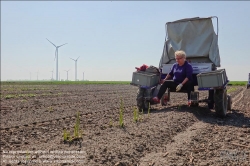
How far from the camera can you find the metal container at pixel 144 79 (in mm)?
7949

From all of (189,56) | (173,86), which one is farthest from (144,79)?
(189,56)

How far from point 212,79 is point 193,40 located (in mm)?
2737

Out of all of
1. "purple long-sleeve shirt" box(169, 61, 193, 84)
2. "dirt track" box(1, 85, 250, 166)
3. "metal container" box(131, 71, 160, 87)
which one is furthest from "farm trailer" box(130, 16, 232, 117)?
"dirt track" box(1, 85, 250, 166)

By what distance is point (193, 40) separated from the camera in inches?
362

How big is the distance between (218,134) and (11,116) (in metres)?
6.19

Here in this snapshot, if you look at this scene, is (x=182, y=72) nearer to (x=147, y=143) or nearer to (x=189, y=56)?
(x=189, y=56)

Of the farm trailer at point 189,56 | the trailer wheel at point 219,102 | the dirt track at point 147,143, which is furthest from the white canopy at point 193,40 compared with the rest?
the dirt track at point 147,143

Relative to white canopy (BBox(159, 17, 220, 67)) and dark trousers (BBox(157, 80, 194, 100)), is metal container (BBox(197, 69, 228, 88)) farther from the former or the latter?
white canopy (BBox(159, 17, 220, 67))

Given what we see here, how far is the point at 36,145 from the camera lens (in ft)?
15.0

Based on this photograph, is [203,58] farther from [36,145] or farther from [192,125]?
[36,145]

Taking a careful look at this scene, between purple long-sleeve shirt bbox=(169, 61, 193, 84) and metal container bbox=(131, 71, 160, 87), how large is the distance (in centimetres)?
66

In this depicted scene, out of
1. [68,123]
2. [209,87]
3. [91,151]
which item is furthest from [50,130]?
[209,87]

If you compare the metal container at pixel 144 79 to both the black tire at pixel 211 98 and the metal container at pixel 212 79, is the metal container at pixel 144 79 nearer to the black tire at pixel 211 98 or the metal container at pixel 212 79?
the metal container at pixel 212 79

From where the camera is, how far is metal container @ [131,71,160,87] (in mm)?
7949
